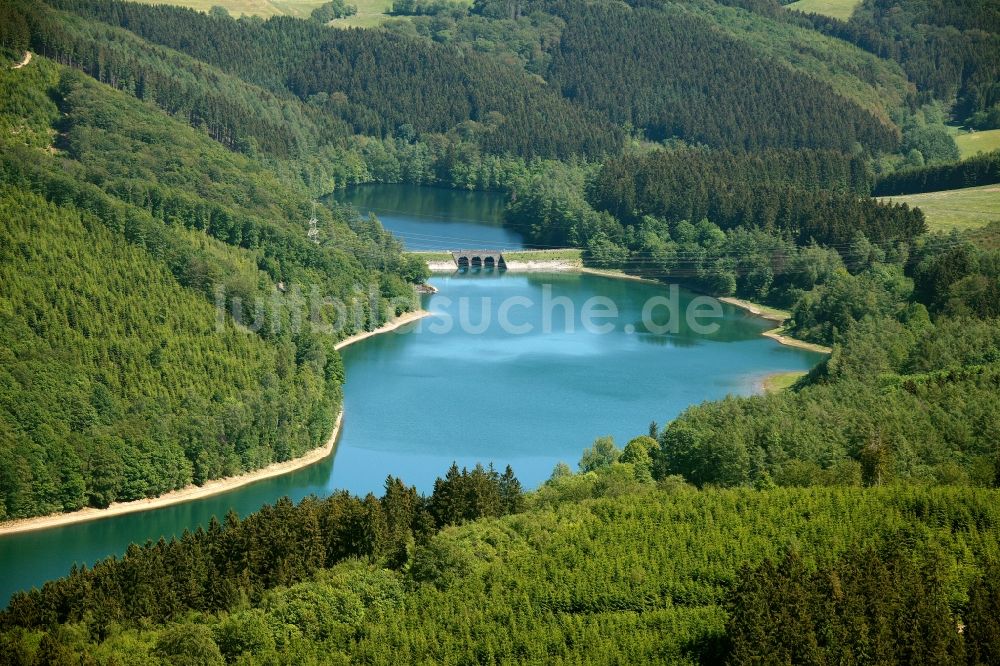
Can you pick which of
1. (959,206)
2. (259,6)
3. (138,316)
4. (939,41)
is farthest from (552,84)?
(138,316)

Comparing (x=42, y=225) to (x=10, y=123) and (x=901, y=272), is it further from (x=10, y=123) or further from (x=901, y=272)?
(x=901, y=272)

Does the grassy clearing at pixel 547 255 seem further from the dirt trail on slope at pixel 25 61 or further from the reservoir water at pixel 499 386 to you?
the dirt trail on slope at pixel 25 61

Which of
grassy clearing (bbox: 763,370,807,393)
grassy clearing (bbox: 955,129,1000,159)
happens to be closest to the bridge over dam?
grassy clearing (bbox: 763,370,807,393)

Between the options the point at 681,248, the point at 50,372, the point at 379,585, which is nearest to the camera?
the point at 379,585

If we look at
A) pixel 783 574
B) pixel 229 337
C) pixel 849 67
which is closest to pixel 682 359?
pixel 229 337

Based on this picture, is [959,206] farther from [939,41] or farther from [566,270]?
[939,41]

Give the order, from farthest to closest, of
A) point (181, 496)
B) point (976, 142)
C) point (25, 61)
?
1. point (976, 142)
2. point (25, 61)
3. point (181, 496)

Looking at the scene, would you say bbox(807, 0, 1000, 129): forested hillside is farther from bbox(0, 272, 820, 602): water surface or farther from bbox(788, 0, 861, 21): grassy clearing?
bbox(0, 272, 820, 602): water surface
